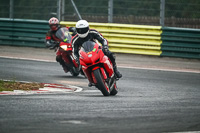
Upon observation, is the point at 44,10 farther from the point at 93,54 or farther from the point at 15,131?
Answer: the point at 15,131

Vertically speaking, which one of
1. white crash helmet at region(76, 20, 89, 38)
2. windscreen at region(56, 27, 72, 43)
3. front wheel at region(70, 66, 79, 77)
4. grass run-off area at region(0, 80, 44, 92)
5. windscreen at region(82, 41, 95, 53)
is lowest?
front wheel at region(70, 66, 79, 77)

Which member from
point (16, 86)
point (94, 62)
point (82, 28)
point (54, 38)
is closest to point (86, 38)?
point (82, 28)

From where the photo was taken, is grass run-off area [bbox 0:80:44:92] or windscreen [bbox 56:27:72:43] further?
windscreen [bbox 56:27:72:43]

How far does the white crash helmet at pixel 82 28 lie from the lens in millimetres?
10586

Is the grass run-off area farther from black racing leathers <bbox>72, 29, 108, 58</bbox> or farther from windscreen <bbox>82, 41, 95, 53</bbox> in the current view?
windscreen <bbox>82, 41, 95, 53</bbox>

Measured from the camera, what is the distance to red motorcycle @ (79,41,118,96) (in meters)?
9.93

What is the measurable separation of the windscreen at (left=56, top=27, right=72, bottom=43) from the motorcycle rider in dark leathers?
3.47 meters

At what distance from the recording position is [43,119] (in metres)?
6.94

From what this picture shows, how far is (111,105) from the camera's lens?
8484 mm

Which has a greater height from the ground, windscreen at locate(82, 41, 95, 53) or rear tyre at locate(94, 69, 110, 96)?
windscreen at locate(82, 41, 95, 53)

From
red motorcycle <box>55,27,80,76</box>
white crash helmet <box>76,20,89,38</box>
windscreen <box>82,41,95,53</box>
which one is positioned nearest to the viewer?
windscreen <box>82,41,95,53</box>

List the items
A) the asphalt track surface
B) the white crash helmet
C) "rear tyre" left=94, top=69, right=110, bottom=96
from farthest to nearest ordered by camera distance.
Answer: the white crash helmet
"rear tyre" left=94, top=69, right=110, bottom=96
the asphalt track surface

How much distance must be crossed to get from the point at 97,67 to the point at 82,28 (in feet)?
3.66

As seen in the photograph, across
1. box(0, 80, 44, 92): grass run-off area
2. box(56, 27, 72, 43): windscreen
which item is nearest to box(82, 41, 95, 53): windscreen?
box(0, 80, 44, 92): grass run-off area
